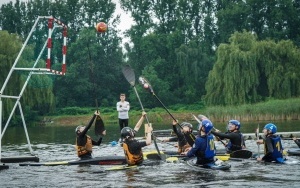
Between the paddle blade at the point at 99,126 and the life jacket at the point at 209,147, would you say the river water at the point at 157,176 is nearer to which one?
the life jacket at the point at 209,147

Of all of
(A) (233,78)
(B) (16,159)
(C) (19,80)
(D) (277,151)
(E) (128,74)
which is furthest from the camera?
(A) (233,78)

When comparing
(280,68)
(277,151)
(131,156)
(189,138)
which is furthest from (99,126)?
(280,68)

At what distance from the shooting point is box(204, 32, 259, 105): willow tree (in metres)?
48.5

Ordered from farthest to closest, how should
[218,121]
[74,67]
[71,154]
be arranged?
[74,67], [218,121], [71,154]

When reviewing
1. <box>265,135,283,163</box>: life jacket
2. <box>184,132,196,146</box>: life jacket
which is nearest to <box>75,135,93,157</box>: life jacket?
<box>184,132,196,146</box>: life jacket

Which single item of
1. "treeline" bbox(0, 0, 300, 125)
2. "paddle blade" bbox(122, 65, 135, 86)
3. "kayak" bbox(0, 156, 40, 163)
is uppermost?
"treeline" bbox(0, 0, 300, 125)

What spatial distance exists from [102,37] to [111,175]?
71480 millimetres

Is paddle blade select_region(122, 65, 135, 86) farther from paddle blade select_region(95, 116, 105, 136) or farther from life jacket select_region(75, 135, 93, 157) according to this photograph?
life jacket select_region(75, 135, 93, 157)

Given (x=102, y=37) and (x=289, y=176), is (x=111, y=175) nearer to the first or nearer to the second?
(x=289, y=176)

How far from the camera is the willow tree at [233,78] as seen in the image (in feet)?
159

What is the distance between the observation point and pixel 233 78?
48.8 meters

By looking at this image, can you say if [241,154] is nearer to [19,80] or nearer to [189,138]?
[189,138]

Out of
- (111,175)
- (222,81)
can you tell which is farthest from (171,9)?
(111,175)

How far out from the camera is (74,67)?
244 ft
